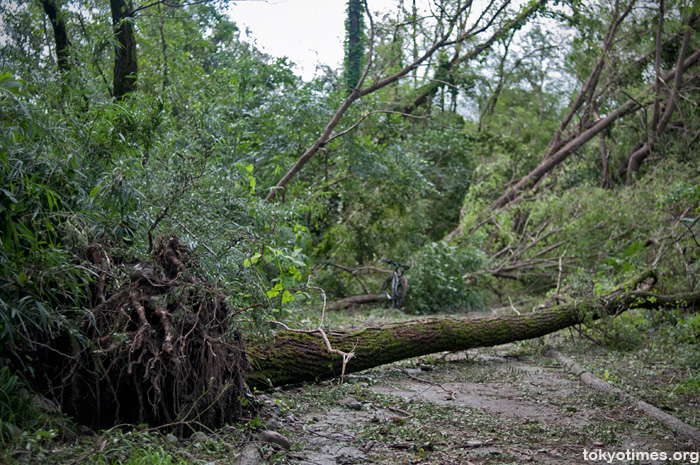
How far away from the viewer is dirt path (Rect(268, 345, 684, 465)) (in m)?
3.31

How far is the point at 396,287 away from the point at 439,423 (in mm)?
6685

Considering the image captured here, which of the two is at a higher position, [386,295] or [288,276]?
[288,276]

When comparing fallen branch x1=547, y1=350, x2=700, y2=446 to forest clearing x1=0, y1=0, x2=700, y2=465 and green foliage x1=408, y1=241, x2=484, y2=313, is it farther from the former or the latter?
green foliage x1=408, y1=241, x2=484, y2=313

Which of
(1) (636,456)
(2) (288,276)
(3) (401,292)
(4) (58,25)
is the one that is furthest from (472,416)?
(3) (401,292)

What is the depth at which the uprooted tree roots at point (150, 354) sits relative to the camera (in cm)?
294

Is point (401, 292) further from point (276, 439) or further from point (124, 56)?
point (276, 439)

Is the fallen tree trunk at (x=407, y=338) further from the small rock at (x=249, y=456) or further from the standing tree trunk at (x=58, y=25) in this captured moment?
the standing tree trunk at (x=58, y=25)

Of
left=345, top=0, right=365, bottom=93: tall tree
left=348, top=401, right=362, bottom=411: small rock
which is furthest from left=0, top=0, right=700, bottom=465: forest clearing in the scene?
left=345, top=0, right=365, bottom=93: tall tree

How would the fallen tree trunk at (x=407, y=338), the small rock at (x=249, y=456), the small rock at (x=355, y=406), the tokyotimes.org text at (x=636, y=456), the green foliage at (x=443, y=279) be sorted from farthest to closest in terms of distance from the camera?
the green foliage at (x=443, y=279), the fallen tree trunk at (x=407, y=338), the small rock at (x=355, y=406), the tokyotimes.org text at (x=636, y=456), the small rock at (x=249, y=456)

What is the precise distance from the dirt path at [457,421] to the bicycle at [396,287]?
481 cm

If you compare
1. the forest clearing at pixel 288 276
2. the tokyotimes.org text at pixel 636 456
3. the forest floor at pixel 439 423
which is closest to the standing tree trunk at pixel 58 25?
the forest clearing at pixel 288 276

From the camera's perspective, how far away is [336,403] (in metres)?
4.30

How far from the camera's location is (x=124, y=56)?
584 centimetres

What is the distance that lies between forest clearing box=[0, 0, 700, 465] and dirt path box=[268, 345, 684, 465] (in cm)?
3
